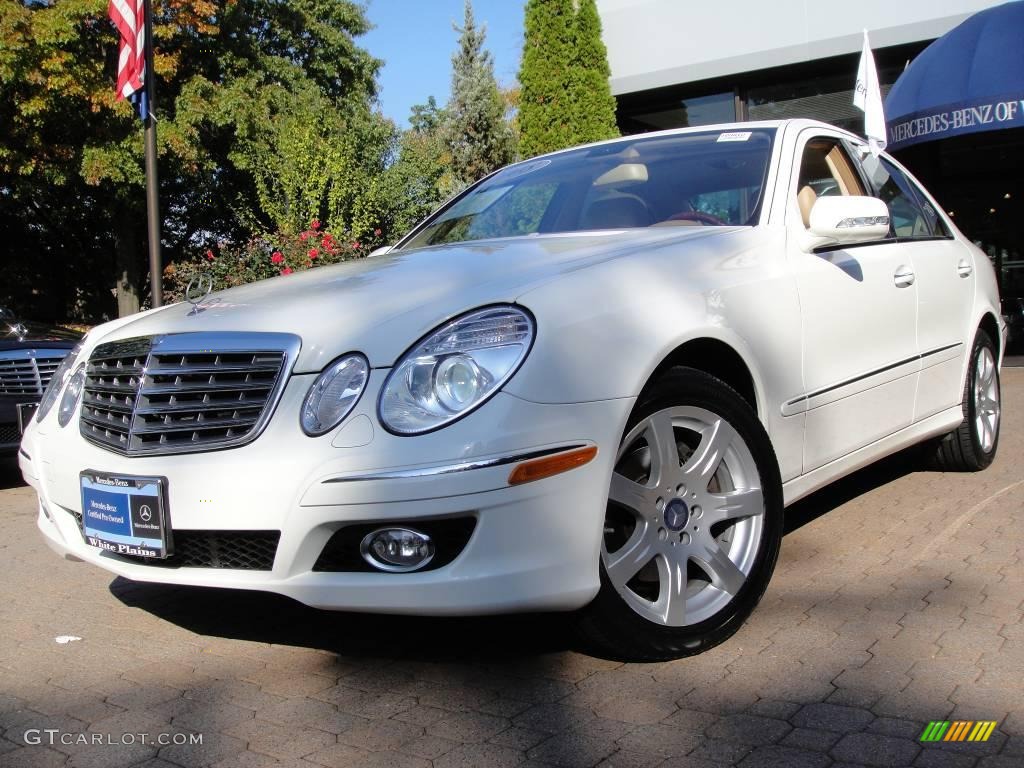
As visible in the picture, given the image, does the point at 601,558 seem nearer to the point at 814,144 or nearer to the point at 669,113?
the point at 814,144

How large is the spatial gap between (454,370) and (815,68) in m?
12.2

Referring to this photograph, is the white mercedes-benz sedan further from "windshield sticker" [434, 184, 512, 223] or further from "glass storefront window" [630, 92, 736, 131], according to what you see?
"glass storefront window" [630, 92, 736, 131]

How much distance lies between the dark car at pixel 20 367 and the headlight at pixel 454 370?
4283 millimetres

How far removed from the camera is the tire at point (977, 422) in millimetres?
5138

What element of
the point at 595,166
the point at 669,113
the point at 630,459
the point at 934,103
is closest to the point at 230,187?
the point at 669,113

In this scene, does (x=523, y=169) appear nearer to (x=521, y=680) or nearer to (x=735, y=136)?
(x=735, y=136)

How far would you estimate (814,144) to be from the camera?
4281 millimetres

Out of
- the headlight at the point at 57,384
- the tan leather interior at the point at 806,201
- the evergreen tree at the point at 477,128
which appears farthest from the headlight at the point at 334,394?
the evergreen tree at the point at 477,128

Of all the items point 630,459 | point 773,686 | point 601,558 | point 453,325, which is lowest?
point 773,686

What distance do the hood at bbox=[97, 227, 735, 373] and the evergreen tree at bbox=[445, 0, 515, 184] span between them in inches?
962

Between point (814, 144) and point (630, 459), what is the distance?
202cm

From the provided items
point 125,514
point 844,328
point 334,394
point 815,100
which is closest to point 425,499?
point 334,394

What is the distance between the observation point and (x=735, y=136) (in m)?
4.15

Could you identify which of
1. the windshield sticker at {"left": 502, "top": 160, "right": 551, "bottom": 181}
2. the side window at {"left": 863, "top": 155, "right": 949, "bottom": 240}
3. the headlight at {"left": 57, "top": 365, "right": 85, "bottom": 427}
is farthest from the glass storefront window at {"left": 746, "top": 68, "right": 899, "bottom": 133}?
the headlight at {"left": 57, "top": 365, "right": 85, "bottom": 427}
